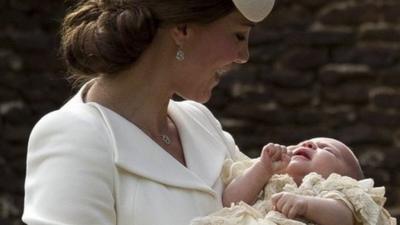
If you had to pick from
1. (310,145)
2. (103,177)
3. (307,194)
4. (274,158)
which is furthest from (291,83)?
(103,177)

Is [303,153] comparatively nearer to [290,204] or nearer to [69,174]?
[290,204]

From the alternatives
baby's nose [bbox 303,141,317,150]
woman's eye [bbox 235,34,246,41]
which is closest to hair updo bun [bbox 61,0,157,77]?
woman's eye [bbox 235,34,246,41]

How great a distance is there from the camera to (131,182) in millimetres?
3168

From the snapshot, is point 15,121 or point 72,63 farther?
point 15,121

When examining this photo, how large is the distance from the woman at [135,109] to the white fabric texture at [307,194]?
0.06m

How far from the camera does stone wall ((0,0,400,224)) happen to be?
22.9 feet

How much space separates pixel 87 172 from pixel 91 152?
53mm

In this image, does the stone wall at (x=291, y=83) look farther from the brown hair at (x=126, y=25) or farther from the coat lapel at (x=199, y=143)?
the brown hair at (x=126, y=25)

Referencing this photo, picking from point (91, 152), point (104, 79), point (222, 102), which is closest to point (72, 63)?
point (104, 79)

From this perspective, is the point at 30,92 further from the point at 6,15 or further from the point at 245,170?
the point at 245,170

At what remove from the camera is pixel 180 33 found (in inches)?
129

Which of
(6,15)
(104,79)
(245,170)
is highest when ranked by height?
(104,79)

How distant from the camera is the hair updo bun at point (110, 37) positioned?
3.23 m

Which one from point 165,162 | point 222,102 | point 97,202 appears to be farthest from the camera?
point 222,102
